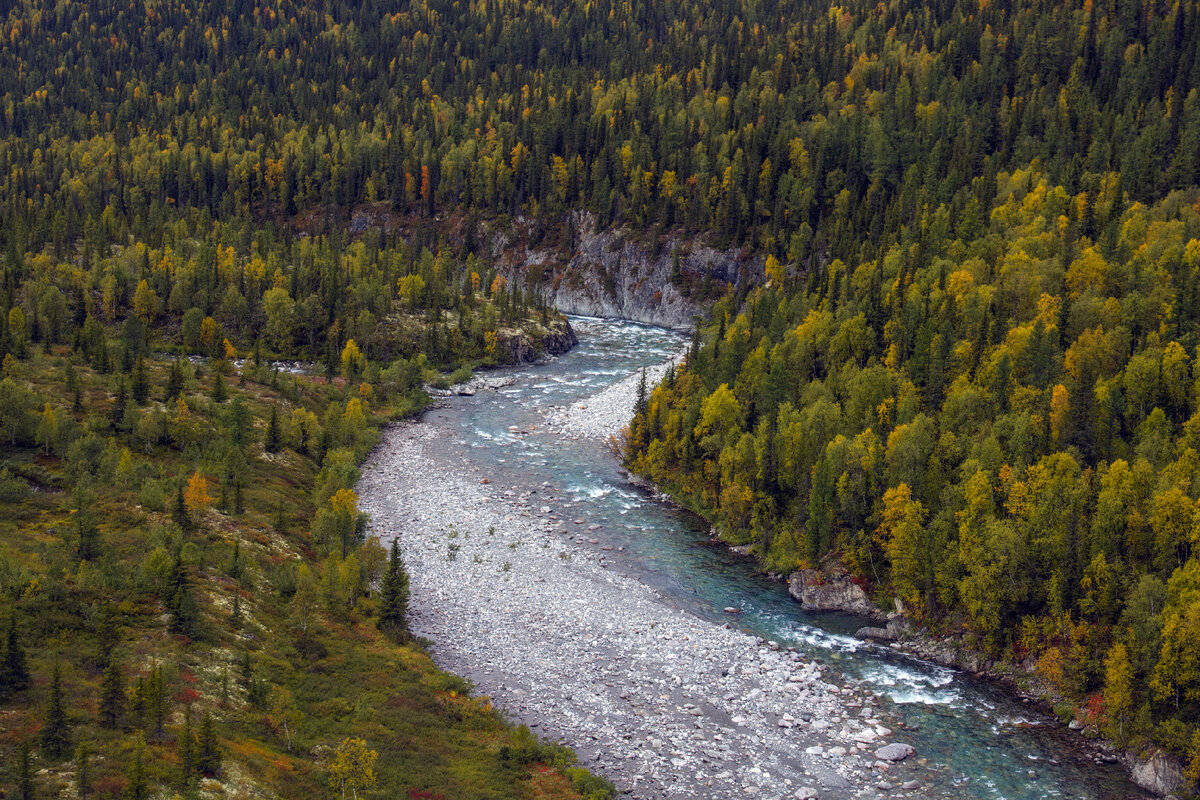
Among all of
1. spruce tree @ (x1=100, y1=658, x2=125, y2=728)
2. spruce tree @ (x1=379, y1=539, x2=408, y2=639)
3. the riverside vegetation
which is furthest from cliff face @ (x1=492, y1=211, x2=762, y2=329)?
spruce tree @ (x1=100, y1=658, x2=125, y2=728)

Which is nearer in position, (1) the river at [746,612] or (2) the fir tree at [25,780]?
(2) the fir tree at [25,780]

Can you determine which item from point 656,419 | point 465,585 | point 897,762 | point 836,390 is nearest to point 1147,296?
point 836,390

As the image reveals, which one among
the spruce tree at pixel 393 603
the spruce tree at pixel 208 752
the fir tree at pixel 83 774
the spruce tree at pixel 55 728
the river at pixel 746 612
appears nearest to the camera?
the fir tree at pixel 83 774

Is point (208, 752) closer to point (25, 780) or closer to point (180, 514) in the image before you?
point (25, 780)

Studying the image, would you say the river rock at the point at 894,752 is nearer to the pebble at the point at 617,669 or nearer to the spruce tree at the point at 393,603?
the pebble at the point at 617,669

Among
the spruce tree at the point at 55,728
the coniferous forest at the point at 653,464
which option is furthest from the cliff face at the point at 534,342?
the spruce tree at the point at 55,728

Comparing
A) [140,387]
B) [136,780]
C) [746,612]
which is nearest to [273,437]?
[140,387]
